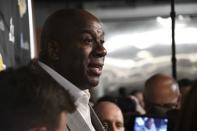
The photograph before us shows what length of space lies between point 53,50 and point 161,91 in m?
1.62

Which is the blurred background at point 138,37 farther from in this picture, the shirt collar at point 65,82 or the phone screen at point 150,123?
the shirt collar at point 65,82

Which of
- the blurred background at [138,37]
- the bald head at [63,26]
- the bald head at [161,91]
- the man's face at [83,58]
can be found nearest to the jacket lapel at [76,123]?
the man's face at [83,58]

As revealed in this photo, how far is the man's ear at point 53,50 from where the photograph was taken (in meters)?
1.55

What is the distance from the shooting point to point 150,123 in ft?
7.18

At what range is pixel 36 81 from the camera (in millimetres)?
974

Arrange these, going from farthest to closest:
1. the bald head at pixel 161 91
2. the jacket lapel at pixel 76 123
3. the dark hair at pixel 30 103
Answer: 1. the bald head at pixel 161 91
2. the jacket lapel at pixel 76 123
3. the dark hair at pixel 30 103

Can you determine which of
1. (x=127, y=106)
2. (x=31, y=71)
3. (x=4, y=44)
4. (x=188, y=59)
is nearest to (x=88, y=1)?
(x=188, y=59)

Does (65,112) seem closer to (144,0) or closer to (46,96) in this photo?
(46,96)

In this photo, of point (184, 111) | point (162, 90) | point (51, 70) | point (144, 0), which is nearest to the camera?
point (184, 111)

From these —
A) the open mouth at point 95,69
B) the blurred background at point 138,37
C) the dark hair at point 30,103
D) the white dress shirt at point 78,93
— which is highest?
the dark hair at point 30,103

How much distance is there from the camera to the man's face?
153cm

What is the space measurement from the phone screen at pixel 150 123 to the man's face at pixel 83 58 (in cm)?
62

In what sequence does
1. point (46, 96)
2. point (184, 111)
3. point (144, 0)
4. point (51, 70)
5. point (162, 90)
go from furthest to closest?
point (144, 0) < point (162, 90) < point (51, 70) < point (46, 96) < point (184, 111)

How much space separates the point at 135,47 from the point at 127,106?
182 inches
